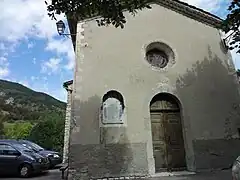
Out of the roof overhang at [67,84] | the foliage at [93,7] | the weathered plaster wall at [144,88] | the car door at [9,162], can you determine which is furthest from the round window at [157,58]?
the car door at [9,162]

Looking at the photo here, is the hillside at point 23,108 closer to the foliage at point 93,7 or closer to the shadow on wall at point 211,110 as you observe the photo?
the shadow on wall at point 211,110

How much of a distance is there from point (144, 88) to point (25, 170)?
6.00 metres

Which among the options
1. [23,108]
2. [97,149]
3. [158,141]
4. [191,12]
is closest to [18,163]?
[97,149]

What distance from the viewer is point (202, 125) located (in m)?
8.62

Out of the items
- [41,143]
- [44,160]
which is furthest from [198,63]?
[41,143]

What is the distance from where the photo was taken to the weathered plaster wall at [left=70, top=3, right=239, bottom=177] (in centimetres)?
777

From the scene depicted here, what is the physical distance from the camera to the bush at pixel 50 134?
56.9ft

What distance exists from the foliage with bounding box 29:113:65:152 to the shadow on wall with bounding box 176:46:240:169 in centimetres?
1141

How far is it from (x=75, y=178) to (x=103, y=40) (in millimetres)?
5133

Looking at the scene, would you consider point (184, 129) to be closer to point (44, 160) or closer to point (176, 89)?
point (176, 89)

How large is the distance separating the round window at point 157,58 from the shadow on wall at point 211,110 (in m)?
1.02

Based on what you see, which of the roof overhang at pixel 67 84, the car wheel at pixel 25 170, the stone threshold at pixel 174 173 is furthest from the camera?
the roof overhang at pixel 67 84

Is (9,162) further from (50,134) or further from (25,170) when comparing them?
(50,134)

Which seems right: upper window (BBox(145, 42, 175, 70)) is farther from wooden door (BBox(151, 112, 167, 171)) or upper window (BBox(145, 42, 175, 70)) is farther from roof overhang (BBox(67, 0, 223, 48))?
wooden door (BBox(151, 112, 167, 171))
